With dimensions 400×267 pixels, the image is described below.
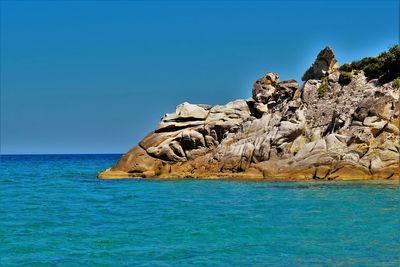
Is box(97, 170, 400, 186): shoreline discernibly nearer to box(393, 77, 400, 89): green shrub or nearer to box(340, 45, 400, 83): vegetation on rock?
box(393, 77, 400, 89): green shrub

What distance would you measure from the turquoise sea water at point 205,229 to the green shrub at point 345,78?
75.6 ft

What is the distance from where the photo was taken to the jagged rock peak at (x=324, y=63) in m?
63.1

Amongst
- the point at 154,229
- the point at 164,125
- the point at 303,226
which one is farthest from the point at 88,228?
the point at 164,125

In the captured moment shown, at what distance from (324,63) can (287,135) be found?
→ 12147 mm

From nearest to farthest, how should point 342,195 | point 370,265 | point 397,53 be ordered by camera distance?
point 370,265 → point 342,195 → point 397,53

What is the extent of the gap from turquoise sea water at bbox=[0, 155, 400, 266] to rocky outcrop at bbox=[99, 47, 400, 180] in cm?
1058

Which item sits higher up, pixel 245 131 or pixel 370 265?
pixel 245 131

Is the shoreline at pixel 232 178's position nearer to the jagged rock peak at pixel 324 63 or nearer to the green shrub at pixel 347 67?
the jagged rock peak at pixel 324 63

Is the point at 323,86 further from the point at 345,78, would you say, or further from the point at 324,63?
the point at 324,63

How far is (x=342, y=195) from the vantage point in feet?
117

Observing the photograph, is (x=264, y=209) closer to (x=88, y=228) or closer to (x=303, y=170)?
(x=88, y=228)

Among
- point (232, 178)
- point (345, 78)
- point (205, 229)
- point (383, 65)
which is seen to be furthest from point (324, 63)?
point (205, 229)

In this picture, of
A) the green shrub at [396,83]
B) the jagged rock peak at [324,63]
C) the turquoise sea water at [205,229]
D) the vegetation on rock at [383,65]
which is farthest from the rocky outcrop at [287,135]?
the turquoise sea water at [205,229]

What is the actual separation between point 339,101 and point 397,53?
25.3 feet
